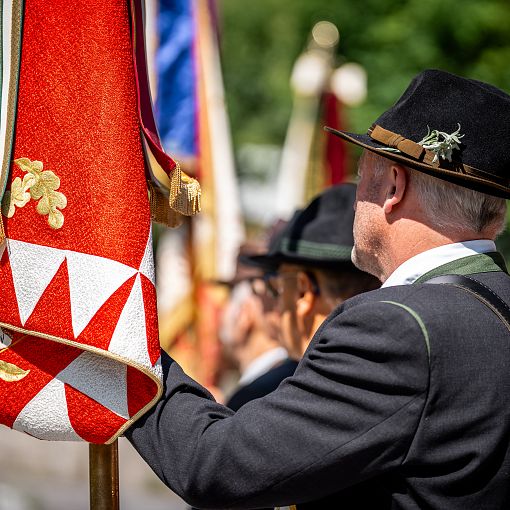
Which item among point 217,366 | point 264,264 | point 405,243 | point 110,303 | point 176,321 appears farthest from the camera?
point 176,321

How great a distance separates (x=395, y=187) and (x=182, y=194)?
1.47 ft

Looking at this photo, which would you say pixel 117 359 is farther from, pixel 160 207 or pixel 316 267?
pixel 316 267

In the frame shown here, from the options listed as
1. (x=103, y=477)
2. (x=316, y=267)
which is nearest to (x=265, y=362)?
(x=316, y=267)

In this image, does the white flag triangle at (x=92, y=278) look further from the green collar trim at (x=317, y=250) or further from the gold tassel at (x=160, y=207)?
the green collar trim at (x=317, y=250)

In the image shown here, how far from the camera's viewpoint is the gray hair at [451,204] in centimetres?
190

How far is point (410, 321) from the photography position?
1688 mm

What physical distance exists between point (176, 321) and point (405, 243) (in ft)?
17.4

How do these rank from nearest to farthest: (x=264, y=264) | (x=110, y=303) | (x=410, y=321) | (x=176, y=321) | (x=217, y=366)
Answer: (x=410, y=321) < (x=110, y=303) < (x=264, y=264) < (x=217, y=366) < (x=176, y=321)

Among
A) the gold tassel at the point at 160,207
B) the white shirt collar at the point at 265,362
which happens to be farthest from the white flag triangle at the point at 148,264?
the white shirt collar at the point at 265,362

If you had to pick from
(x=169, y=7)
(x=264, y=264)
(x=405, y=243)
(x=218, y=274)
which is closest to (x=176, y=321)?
(x=218, y=274)

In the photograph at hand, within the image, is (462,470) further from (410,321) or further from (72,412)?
(72,412)

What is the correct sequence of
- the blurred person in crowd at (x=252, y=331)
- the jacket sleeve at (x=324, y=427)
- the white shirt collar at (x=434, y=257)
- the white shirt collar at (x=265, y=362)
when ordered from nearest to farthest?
the jacket sleeve at (x=324, y=427)
the white shirt collar at (x=434, y=257)
the blurred person in crowd at (x=252, y=331)
the white shirt collar at (x=265, y=362)

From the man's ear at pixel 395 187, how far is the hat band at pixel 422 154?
47 mm

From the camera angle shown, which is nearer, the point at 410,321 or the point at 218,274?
the point at 410,321
